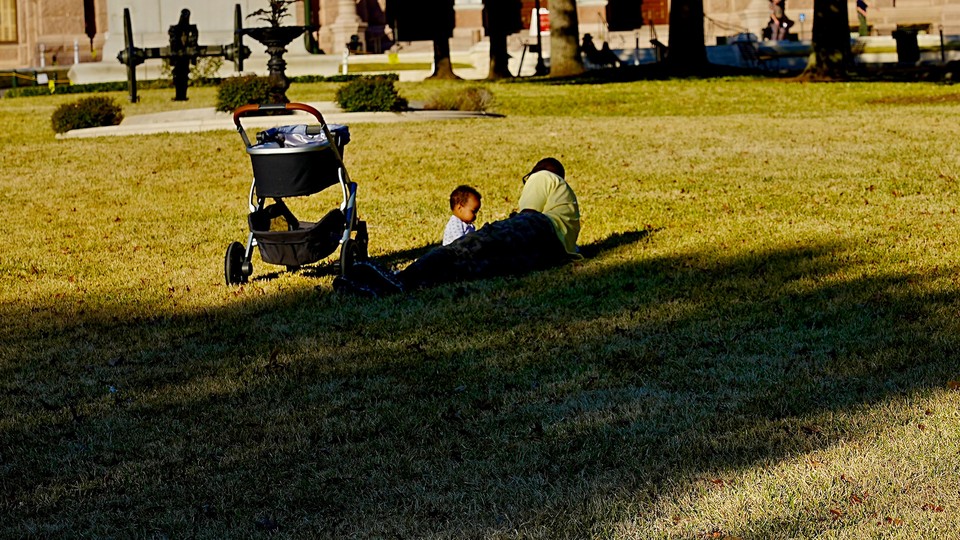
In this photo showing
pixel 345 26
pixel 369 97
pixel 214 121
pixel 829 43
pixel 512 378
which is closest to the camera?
pixel 512 378

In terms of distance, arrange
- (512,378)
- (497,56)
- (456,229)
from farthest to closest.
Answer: (497,56) < (456,229) < (512,378)

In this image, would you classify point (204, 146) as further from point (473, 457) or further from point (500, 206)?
point (473, 457)

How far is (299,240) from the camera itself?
900 cm

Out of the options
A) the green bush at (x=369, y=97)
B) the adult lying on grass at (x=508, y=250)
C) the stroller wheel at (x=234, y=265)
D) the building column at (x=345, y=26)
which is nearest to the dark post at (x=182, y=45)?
the green bush at (x=369, y=97)

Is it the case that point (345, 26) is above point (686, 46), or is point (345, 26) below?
above

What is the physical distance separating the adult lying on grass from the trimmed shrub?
14519 millimetres

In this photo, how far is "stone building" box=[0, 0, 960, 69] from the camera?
2088 inches

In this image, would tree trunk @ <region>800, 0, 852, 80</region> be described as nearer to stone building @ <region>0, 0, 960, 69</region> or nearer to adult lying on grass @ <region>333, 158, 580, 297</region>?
stone building @ <region>0, 0, 960, 69</region>

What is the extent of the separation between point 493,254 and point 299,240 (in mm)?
1393

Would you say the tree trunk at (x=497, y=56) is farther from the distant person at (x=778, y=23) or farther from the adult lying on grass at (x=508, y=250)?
the adult lying on grass at (x=508, y=250)

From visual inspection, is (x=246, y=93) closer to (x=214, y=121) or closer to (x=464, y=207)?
(x=214, y=121)

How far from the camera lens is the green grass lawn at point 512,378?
5.07 metres

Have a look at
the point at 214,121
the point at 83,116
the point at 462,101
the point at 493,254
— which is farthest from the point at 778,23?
the point at 493,254

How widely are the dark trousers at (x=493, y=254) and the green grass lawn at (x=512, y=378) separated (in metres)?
0.20
